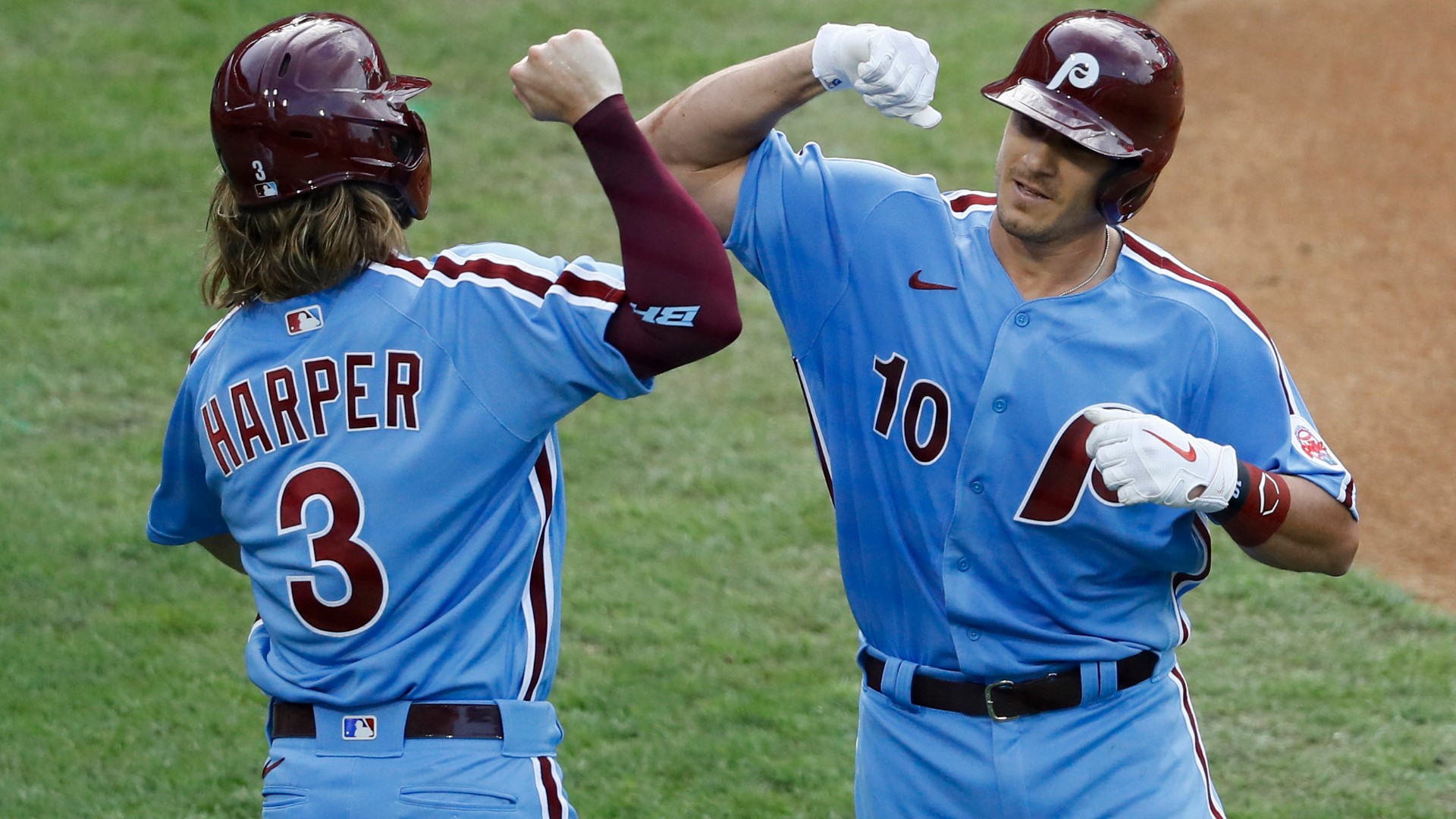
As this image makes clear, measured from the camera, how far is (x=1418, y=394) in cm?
798

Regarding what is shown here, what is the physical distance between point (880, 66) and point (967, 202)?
409 millimetres

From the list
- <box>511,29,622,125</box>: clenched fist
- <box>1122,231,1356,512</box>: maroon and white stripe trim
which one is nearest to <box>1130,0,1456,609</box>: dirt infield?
<box>1122,231,1356,512</box>: maroon and white stripe trim

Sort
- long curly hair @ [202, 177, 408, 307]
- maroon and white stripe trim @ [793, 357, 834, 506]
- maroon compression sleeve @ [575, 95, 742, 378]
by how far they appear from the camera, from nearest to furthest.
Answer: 1. maroon compression sleeve @ [575, 95, 742, 378]
2. long curly hair @ [202, 177, 408, 307]
3. maroon and white stripe trim @ [793, 357, 834, 506]

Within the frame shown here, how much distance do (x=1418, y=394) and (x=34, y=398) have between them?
21.3 feet

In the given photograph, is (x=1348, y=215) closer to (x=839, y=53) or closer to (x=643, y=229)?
(x=839, y=53)

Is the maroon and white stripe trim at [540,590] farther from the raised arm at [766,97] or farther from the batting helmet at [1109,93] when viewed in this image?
the batting helmet at [1109,93]

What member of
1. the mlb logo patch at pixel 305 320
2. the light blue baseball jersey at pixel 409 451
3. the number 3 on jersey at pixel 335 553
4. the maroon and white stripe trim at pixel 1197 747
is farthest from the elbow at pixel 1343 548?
the mlb logo patch at pixel 305 320

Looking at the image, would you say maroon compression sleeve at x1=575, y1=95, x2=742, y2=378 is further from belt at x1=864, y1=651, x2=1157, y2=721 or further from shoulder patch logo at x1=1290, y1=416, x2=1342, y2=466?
shoulder patch logo at x1=1290, y1=416, x2=1342, y2=466

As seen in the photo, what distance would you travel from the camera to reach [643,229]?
8.37 feet

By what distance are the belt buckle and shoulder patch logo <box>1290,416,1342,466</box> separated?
682mm

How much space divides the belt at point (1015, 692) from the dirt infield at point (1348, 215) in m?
3.76

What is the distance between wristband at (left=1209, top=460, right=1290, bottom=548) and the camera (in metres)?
2.82

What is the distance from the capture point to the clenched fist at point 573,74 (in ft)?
8.52

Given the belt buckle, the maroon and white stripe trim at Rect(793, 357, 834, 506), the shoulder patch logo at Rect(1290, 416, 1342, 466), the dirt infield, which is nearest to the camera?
the shoulder patch logo at Rect(1290, 416, 1342, 466)
